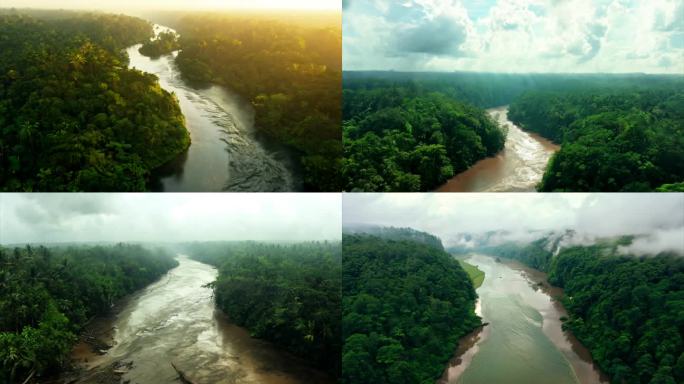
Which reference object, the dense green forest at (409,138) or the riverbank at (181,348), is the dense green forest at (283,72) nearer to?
the dense green forest at (409,138)

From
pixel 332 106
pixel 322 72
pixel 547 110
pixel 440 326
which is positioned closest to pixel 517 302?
pixel 440 326

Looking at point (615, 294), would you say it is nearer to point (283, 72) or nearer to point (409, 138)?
point (409, 138)

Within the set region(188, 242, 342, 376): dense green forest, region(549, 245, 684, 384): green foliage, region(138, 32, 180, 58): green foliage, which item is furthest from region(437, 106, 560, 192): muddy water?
region(138, 32, 180, 58): green foliage

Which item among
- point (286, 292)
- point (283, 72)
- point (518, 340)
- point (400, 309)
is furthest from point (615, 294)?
point (283, 72)

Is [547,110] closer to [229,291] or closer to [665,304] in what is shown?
[665,304]

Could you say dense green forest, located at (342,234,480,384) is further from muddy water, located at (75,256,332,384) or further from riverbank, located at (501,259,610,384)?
riverbank, located at (501,259,610,384)
